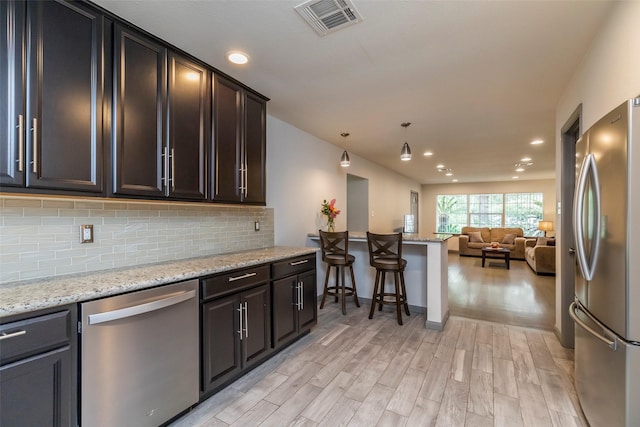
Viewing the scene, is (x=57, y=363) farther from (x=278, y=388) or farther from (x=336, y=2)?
(x=336, y=2)

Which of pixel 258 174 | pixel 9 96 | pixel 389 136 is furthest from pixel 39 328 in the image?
pixel 389 136

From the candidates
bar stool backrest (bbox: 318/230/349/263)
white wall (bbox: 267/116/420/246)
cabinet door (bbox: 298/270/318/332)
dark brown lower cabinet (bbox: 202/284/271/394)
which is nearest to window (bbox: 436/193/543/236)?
white wall (bbox: 267/116/420/246)

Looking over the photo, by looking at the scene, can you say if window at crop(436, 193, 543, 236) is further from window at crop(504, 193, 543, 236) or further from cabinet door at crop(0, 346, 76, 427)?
cabinet door at crop(0, 346, 76, 427)

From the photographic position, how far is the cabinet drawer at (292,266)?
2.58m

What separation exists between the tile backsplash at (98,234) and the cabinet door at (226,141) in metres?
0.36

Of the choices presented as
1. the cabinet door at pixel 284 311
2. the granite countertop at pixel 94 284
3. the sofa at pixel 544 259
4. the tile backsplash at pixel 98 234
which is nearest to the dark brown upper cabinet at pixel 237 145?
the tile backsplash at pixel 98 234

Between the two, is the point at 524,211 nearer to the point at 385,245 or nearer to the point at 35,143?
the point at 385,245

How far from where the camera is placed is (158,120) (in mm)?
1970

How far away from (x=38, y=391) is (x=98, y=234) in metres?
0.95

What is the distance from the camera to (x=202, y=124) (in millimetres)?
2260

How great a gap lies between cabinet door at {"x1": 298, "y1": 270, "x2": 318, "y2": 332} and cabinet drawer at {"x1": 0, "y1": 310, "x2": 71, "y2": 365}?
183 centimetres

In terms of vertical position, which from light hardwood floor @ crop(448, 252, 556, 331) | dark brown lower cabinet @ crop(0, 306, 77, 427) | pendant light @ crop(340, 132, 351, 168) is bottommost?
light hardwood floor @ crop(448, 252, 556, 331)

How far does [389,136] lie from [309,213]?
168 cm

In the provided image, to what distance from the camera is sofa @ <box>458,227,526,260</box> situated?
26.8 feet
